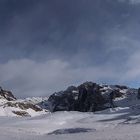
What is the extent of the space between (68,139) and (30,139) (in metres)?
4.12

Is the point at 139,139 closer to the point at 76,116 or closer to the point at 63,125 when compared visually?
the point at 63,125

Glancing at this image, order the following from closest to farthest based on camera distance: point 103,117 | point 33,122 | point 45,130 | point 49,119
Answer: point 45,130 < point 33,122 < point 49,119 < point 103,117

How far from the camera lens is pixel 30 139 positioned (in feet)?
132

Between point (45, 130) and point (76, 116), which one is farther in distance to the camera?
point (76, 116)

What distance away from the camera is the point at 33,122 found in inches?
2908

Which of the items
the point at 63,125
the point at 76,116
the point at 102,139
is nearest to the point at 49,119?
the point at 63,125

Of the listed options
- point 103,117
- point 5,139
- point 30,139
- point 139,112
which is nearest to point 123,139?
point 30,139

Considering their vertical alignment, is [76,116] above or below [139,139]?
above

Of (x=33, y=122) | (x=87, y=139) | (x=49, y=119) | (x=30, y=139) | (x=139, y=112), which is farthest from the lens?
(x=139, y=112)

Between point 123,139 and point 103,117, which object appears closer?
point 123,139

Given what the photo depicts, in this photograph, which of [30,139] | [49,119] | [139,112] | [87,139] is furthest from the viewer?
[139,112]

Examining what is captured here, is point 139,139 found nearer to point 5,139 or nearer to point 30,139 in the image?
point 30,139

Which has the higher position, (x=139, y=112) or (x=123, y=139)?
(x=139, y=112)

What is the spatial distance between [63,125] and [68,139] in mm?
35805
